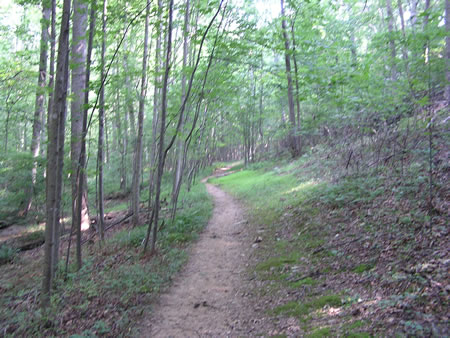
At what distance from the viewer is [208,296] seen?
17.9 ft

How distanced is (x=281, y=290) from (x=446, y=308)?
2561 millimetres

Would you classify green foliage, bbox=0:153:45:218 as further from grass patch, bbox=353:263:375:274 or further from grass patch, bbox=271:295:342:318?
grass patch, bbox=353:263:375:274

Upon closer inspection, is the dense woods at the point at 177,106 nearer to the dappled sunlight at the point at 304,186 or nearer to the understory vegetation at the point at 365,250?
the understory vegetation at the point at 365,250

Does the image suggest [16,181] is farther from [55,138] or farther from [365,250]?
[365,250]

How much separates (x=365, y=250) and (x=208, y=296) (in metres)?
2.81

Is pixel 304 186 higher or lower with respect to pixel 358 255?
higher

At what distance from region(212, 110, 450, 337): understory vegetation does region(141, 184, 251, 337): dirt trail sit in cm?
43

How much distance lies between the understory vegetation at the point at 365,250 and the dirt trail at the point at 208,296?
43 centimetres

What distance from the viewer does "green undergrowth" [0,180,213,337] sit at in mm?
4512

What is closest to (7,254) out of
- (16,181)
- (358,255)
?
(16,181)

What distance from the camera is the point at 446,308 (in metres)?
2.88

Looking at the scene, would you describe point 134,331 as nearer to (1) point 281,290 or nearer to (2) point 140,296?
(2) point 140,296

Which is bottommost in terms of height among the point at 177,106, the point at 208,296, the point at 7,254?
the point at 7,254

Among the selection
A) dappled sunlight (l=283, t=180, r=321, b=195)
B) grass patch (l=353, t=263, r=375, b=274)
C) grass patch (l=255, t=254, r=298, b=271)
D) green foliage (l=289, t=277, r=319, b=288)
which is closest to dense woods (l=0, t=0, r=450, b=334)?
dappled sunlight (l=283, t=180, r=321, b=195)
